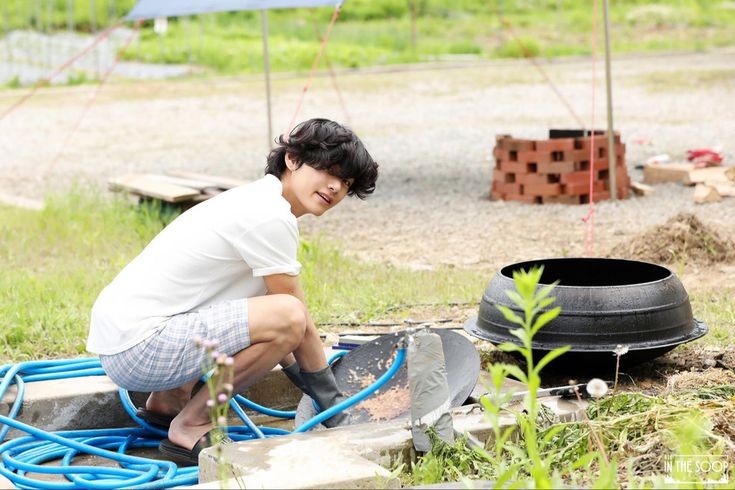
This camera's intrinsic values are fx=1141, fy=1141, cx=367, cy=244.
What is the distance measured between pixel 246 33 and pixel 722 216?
2194 centimetres

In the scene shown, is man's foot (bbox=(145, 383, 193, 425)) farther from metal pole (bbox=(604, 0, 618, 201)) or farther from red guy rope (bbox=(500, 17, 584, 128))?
red guy rope (bbox=(500, 17, 584, 128))

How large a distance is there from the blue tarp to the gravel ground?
1531 millimetres

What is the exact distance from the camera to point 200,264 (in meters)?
3.63

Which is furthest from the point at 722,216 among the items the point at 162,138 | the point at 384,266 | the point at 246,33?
the point at 246,33

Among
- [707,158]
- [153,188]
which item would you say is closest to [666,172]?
[707,158]

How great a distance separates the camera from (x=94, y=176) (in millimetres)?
10602

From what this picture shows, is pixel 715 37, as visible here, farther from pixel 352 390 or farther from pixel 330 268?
pixel 352 390

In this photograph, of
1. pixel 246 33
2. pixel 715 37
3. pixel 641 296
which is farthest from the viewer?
pixel 246 33

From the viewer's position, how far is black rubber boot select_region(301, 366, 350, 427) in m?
3.81

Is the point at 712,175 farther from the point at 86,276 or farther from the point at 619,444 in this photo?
the point at 619,444

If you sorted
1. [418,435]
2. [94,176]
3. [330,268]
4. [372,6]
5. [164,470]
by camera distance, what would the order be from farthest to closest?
[372,6] < [94,176] < [330,268] < [164,470] < [418,435]

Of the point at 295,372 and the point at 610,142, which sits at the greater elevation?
the point at 610,142

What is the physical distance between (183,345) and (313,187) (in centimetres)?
66

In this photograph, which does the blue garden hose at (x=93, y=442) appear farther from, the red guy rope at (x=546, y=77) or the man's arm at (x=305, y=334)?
the red guy rope at (x=546, y=77)
